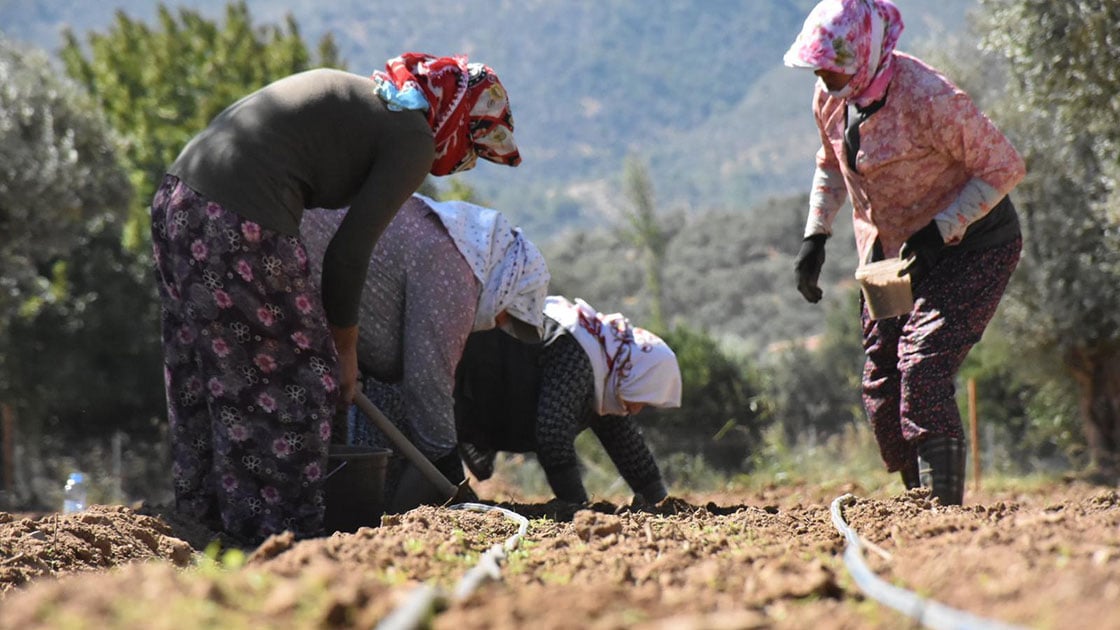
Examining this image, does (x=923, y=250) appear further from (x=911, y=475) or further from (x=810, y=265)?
(x=911, y=475)

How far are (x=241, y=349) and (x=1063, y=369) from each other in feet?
31.9

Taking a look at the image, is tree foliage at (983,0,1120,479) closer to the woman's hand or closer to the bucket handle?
the woman's hand

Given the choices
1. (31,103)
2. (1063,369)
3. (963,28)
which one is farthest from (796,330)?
(31,103)

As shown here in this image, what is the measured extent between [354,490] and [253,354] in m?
0.57

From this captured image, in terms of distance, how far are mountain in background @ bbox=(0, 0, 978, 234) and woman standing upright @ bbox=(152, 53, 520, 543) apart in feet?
340

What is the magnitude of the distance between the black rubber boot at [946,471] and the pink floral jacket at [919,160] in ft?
2.14

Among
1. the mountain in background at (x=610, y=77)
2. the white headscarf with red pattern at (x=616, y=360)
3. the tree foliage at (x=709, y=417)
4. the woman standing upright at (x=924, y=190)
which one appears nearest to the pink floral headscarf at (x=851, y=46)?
the woman standing upright at (x=924, y=190)

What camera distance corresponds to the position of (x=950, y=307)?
14.1 ft

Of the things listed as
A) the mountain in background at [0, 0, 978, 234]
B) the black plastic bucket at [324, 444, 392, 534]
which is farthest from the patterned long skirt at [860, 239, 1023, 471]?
the mountain in background at [0, 0, 978, 234]

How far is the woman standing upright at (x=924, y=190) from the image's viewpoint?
4.25 meters

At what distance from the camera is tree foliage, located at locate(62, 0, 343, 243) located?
834 inches

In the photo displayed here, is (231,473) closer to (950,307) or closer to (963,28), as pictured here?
(950,307)

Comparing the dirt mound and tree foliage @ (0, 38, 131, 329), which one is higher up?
tree foliage @ (0, 38, 131, 329)

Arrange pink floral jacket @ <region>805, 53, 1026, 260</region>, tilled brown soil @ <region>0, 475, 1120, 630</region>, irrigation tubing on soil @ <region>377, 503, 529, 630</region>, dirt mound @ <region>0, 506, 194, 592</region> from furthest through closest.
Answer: pink floral jacket @ <region>805, 53, 1026, 260</region>, dirt mound @ <region>0, 506, 194, 592</region>, tilled brown soil @ <region>0, 475, 1120, 630</region>, irrigation tubing on soil @ <region>377, 503, 529, 630</region>
